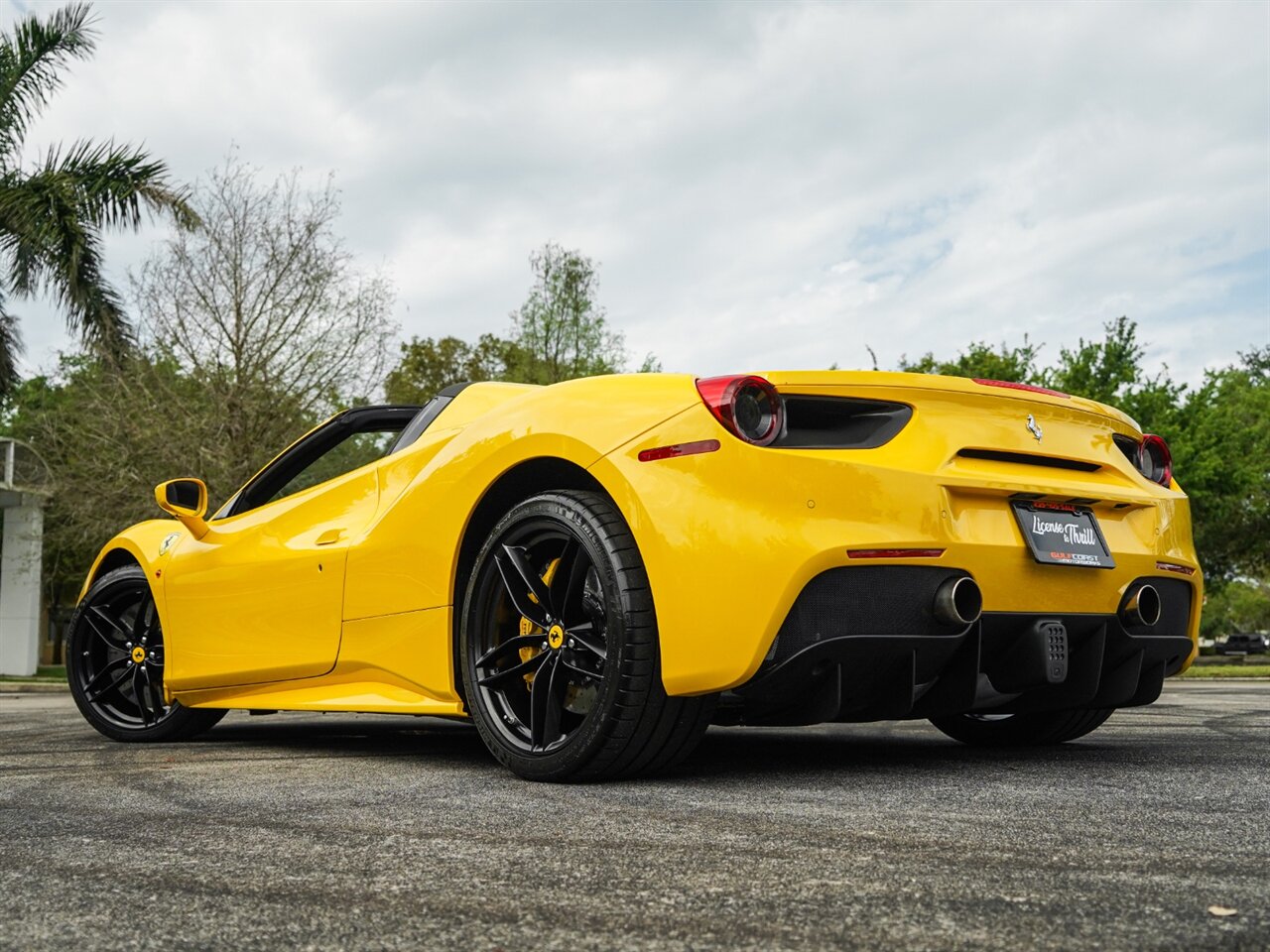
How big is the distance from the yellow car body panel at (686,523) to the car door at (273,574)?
0.01 meters

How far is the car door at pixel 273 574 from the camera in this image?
4.59m

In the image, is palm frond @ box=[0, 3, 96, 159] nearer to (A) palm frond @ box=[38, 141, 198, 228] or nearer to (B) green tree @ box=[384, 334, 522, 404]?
(A) palm frond @ box=[38, 141, 198, 228]

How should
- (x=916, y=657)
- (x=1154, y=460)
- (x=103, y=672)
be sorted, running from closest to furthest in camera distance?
(x=916, y=657)
(x=1154, y=460)
(x=103, y=672)

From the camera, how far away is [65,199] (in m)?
16.1

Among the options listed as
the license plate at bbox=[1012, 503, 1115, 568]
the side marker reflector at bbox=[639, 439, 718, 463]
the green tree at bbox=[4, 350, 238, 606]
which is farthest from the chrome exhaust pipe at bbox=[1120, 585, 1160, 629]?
the green tree at bbox=[4, 350, 238, 606]

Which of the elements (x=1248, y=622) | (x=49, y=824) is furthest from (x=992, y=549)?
(x=1248, y=622)

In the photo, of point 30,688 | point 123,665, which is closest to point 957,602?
point 123,665

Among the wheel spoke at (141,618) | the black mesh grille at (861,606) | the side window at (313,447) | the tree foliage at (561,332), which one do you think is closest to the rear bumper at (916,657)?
A: the black mesh grille at (861,606)

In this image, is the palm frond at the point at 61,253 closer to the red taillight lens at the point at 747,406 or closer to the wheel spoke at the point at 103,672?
the wheel spoke at the point at 103,672

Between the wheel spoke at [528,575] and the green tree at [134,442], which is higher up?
the green tree at [134,442]

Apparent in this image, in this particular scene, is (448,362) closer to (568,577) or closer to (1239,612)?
(568,577)

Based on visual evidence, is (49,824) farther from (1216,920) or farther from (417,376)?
(417,376)

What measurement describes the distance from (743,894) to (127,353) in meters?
17.3

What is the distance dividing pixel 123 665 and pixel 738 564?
12.2ft
